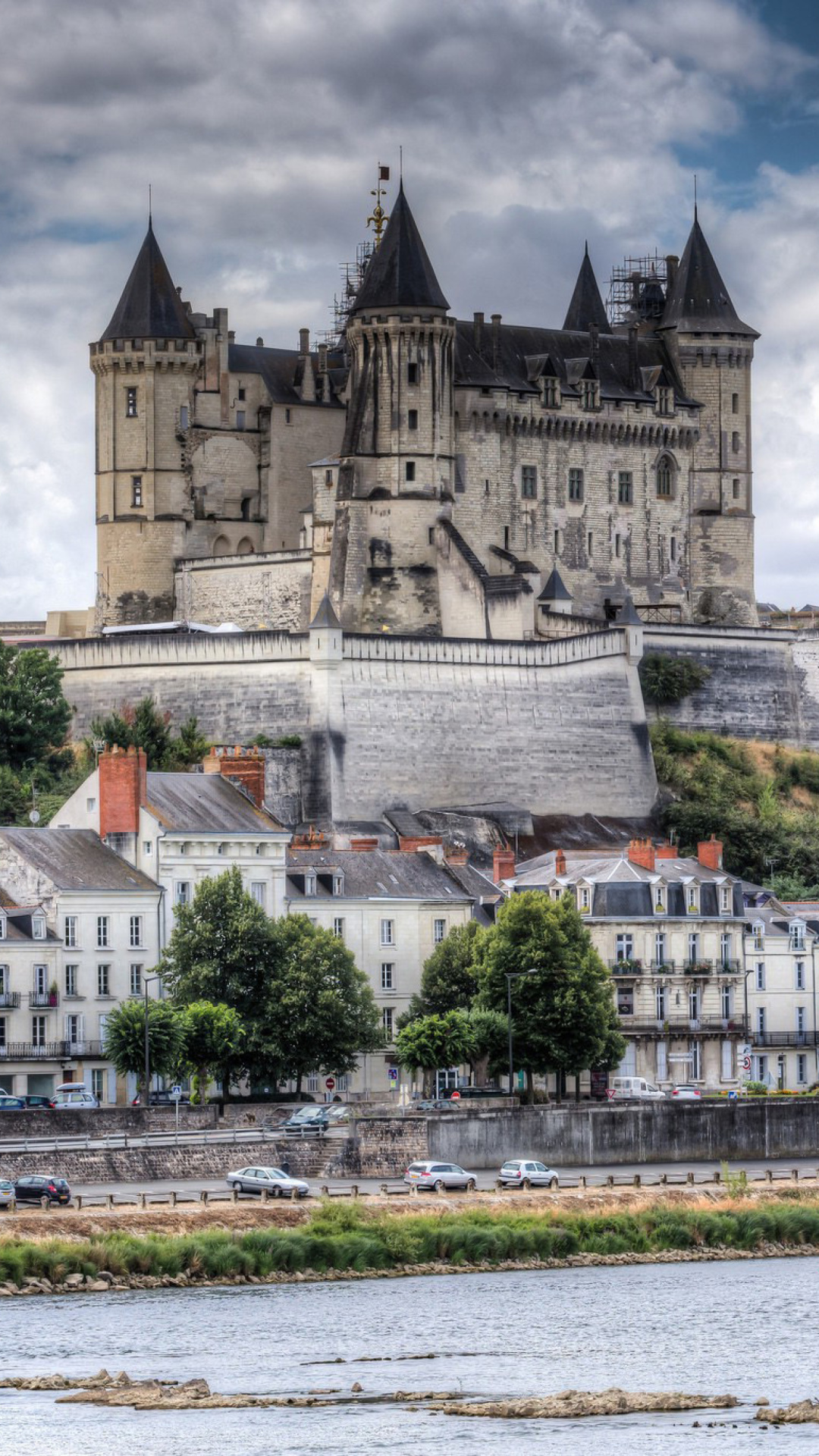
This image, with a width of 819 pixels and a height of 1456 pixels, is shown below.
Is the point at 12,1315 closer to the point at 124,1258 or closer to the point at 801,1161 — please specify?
the point at 124,1258

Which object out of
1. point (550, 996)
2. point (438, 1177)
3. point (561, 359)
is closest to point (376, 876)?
point (550, 996)

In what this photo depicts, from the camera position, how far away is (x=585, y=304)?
118 meters

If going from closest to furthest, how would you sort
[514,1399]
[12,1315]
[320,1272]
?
[514,1399], [12,1315], [320,1272]

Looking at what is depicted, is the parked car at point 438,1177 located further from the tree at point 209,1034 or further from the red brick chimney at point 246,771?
the red brick chimney at point 246,771

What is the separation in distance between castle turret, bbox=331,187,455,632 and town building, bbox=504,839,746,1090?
87.6ft

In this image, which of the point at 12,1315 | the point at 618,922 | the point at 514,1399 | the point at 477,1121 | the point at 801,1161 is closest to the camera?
the point at 514,1399

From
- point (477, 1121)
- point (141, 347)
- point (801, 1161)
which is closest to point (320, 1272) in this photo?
point (477, 1121)

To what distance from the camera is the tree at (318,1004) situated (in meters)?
65.6

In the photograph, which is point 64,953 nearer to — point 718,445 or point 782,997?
point 782,997

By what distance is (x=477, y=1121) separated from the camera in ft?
205

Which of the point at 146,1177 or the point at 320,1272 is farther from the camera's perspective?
the point at 146,1177

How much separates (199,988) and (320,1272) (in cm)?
1370

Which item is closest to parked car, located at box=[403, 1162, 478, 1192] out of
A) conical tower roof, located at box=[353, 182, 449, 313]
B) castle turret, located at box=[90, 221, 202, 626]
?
conical tower roof, located at box=[353, 182, 449, 313]

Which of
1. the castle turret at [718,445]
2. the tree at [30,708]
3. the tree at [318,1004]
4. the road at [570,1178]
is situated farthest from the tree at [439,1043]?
the castle turret at [718,445]
